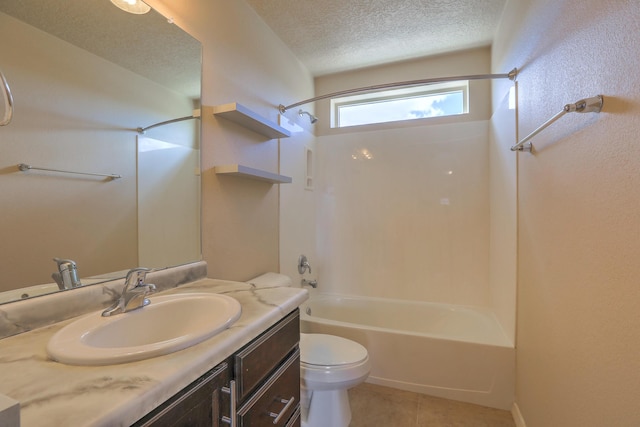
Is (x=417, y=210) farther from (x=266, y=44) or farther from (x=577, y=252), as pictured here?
(x=266, y=44)

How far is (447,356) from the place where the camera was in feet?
5.88

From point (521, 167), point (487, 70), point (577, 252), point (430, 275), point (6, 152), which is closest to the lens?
point (6, 152)

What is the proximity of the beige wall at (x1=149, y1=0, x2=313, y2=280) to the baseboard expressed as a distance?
66.8 inches

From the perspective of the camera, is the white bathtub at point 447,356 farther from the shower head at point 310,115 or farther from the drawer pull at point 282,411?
the shower head at point 310,115

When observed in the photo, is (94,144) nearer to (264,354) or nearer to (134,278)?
(134,278)

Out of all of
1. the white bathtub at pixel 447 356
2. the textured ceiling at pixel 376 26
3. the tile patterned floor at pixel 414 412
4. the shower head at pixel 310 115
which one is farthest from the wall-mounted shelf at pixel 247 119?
the tile patterned floor at pixel 414 412

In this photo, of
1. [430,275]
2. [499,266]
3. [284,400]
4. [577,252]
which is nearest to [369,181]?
[430,275]

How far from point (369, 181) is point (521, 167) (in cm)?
130

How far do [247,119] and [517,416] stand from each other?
2296mm

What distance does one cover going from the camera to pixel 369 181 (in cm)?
267

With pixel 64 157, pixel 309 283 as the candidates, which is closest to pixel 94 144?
pixel 64 157

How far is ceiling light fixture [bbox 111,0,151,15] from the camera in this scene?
1087 mm

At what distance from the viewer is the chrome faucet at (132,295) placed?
85 centimetres

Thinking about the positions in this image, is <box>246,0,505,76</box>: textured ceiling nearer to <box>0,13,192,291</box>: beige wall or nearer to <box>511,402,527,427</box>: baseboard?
<box>0,13,192,291</box>: beige wall
